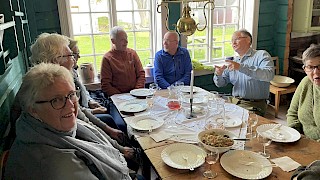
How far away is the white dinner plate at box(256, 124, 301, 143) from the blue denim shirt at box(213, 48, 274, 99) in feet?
2.97

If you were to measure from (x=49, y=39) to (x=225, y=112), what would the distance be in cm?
142

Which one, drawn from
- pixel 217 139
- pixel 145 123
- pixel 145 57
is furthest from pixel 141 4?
pixel 217 139

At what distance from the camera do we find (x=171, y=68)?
10.7 feet

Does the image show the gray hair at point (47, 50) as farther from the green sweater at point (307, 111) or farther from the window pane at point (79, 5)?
the green sweater at point (307, 111)

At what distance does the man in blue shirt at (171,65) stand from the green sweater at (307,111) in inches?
55.2

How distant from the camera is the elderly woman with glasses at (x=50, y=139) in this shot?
3.57 ft

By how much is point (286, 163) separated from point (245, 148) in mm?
236

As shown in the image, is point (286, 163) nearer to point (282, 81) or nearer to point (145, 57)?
point (145, 57)

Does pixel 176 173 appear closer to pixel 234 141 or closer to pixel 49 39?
pixel 234 141

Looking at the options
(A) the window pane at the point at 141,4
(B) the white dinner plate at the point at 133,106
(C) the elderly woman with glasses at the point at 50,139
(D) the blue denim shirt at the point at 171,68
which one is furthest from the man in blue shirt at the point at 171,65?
(C) the elderly woman with glasses at the point at 50,139

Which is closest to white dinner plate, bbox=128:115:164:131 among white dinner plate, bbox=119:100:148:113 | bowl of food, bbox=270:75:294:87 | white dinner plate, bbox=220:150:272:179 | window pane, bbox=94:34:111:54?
white dinner plate, bbox=119:100:148:113

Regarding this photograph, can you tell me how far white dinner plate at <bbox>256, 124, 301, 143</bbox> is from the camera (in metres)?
1.62

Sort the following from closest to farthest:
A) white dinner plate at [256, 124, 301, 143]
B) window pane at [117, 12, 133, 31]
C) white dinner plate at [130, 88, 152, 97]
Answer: white dinner plate at [256, 124, 301, 143], white dinner plate at [130, 88, 152, 97], window pane at [117, 12, 133, 31]

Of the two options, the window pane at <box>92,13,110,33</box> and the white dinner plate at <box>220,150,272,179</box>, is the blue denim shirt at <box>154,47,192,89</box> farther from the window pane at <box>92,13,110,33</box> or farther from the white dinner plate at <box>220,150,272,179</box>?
the white dinner plate at <box>220,150,272,179</box>
